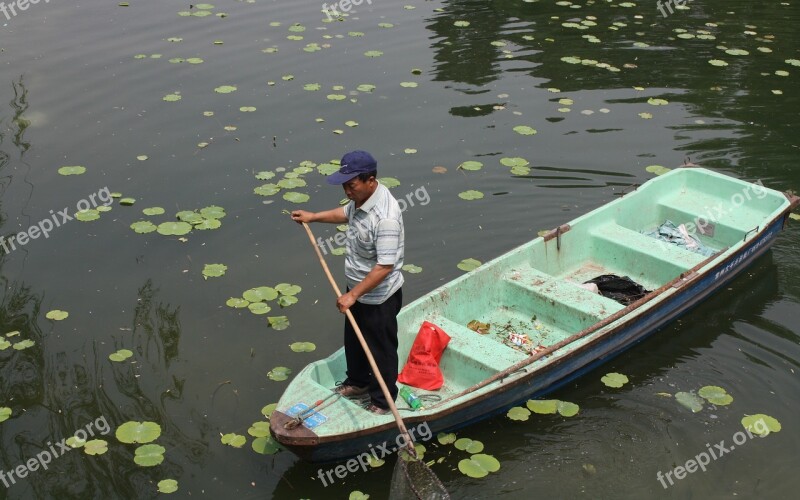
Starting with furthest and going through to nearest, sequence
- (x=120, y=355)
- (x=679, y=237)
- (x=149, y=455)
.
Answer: (x=679, y=237), (x=120, y=355), (x=149, y=455)

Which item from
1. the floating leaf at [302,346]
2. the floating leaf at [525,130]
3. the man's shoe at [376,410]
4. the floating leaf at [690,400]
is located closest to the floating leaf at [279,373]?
the floating leaf at [302,346]

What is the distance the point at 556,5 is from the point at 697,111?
14.6ft

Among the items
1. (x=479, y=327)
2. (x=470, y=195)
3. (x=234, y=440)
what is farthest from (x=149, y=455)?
(x=470, y=195)

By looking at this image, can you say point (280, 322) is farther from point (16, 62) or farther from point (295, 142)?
point (16, 62)

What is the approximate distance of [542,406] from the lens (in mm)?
6633

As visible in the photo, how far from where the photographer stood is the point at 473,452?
6234mm

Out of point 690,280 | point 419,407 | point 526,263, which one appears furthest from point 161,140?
point 690,280

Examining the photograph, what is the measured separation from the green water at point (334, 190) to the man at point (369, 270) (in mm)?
716

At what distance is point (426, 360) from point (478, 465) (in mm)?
962

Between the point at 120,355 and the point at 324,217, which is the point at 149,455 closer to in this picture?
the point at 120,355

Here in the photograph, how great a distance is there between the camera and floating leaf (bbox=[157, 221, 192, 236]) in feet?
28.7

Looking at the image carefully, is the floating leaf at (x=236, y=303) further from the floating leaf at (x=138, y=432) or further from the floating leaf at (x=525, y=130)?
the floating leaf at (x=525, y=130)

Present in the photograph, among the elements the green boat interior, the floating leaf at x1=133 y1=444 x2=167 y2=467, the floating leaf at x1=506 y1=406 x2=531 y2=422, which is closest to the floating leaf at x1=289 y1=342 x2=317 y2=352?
the green boat interior

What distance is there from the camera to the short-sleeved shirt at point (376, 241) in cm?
543
